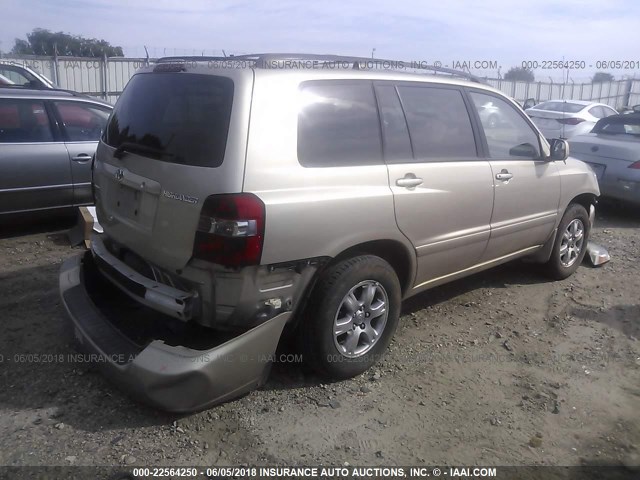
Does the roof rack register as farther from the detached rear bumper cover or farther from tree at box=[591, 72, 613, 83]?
tree at box=[591, 72, 613, 83]

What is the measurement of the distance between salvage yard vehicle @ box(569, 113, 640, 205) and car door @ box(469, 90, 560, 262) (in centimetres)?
324

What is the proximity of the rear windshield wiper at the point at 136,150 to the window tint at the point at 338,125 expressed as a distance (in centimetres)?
75

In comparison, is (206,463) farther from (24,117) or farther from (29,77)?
(29,77)

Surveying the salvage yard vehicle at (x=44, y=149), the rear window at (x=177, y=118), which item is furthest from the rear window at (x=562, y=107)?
the rear window at (x=177, y=118)

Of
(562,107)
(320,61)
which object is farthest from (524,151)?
A: (562,107)

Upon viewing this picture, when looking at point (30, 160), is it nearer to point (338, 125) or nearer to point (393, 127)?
point (338, 125)

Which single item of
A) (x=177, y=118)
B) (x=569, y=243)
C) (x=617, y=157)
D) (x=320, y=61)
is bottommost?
(x=569, y=243)

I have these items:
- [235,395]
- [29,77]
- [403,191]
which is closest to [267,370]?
[235,395]

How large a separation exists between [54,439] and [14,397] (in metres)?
0.52

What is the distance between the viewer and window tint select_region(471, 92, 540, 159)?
4.33 meters

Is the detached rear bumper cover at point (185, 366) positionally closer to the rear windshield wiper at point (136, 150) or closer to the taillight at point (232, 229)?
the taillight at point (232, 229)

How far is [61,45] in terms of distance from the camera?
69.2 feet

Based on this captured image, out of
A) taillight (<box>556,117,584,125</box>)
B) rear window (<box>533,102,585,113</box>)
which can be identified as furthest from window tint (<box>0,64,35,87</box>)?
rear window (<box>533,102,585,113</box>)

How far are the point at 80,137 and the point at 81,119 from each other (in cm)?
22
